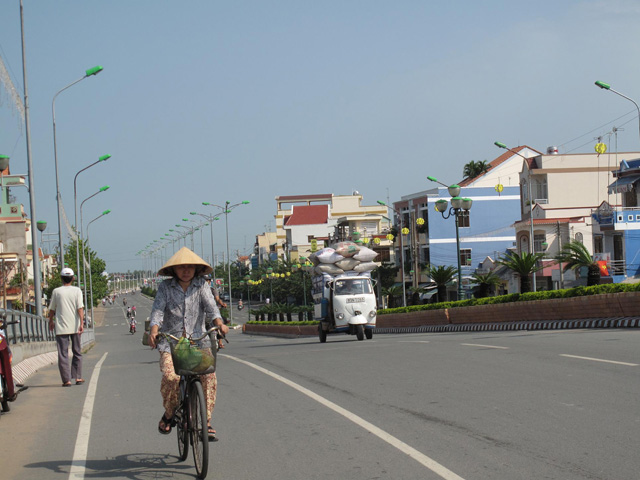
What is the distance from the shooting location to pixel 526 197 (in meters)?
68.2

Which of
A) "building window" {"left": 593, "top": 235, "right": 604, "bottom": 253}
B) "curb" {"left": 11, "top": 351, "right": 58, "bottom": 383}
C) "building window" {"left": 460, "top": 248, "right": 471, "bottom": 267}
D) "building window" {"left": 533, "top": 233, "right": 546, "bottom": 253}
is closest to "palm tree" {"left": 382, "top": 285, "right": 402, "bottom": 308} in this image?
"building window" {"left": 460, "top": 248, "right": 471, "bottom": 267}

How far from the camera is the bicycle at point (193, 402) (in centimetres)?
652

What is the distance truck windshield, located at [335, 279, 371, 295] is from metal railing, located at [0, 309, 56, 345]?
10.2 metres

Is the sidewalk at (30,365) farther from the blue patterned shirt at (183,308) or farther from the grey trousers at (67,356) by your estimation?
the blue patterned shirt at (183,308)

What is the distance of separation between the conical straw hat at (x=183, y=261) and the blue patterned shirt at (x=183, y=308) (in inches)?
5.1

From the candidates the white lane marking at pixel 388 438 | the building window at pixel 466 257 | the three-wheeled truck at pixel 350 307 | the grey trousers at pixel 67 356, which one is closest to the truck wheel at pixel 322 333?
the three-wheeled truck at pixel 350 307

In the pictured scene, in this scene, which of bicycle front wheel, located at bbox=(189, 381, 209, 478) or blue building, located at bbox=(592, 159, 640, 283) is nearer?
bicycle front wheel, located at bbox=(189, 381, 209, 478)

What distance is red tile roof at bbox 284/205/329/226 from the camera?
136 m

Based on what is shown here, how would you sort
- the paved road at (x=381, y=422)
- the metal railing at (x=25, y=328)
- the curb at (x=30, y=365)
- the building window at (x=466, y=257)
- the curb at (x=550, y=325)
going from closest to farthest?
1. the paved road at (x=381, y=422)
2. the curb at (x=30, y=365)
3. the metal railing at (x=25, y=328)
4. the curb at (x=550, y=325)
5. the building window at (x=466, y=257)

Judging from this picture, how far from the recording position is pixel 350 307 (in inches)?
1156

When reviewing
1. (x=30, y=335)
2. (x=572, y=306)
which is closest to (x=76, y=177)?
(x=30, y=335)

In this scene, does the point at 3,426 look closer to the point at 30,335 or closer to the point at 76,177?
the point at 30,335

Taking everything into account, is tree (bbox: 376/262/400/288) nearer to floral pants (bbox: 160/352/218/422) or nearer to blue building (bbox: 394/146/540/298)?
blue building (bbox: 394/146/540/298)

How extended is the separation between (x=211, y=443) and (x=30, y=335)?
15027mm
